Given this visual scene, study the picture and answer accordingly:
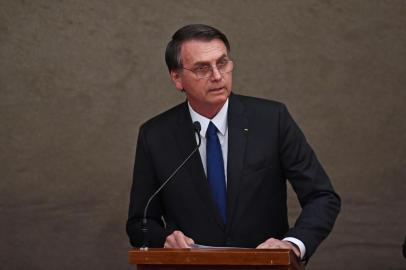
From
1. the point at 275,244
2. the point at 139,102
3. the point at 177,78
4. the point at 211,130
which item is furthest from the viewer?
the point at 139,102

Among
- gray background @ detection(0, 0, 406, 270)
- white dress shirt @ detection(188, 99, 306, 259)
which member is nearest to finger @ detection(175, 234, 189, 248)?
white dress shirt @ detection(188, 99, 306, 259)

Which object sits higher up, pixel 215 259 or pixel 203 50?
pixel 203 50

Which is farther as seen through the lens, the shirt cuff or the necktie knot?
the necktie knot

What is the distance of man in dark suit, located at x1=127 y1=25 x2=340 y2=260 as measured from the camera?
3.61 meters

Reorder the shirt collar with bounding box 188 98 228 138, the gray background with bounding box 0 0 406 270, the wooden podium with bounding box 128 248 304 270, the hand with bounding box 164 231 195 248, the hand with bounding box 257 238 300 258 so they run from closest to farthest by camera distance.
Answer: the wooden podium with bounding box 128 248 304 270 → the hand with bounding box 257 238 300 258 → the hand with bounding box 164 231 195 248 → the shirt collar with bounding box 188 98 228 138 → the gray background with bounding box 0 0 406 270

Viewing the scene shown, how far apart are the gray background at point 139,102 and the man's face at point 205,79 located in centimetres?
153

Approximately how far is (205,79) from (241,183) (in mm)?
421

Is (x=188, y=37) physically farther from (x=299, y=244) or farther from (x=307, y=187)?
(x=299, y=244)

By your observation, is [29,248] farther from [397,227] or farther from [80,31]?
[397,227]

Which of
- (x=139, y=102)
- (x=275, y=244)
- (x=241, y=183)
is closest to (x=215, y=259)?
(x=275, y=244)

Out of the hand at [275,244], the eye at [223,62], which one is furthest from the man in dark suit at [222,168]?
the hand at [275,244]

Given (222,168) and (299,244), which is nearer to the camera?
(299,244)

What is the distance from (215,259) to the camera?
2.89 meters

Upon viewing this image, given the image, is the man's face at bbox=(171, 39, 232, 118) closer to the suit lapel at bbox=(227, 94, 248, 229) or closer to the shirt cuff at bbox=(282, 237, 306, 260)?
the suit lapel at bbox=(227, 94, 248, 229)
